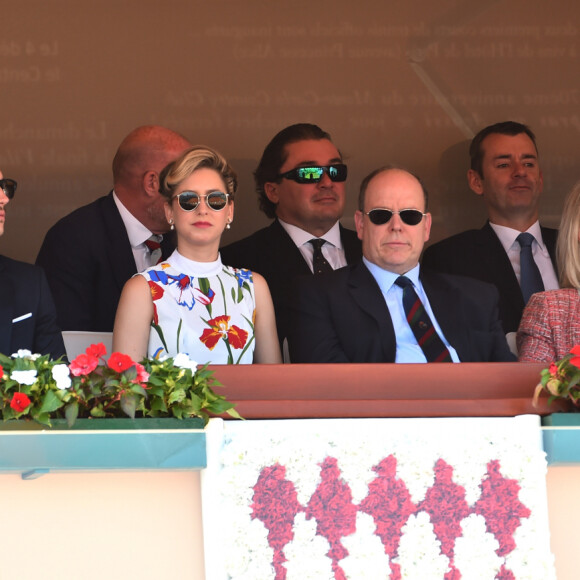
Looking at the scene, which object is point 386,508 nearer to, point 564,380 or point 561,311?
point 564,380

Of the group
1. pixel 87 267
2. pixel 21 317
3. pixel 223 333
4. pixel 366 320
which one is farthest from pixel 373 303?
pixel 87 267

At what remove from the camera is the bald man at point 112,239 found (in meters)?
4.68

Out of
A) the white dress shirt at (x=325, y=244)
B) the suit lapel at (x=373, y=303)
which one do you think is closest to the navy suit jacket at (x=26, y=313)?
the suit lapel at (x=373, y=303)

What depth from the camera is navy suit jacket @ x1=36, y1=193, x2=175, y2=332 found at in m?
4.65

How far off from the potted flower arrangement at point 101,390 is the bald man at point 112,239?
1980 mm

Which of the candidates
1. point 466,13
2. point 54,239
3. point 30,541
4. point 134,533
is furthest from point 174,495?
point 466,13

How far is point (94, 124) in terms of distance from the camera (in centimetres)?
610

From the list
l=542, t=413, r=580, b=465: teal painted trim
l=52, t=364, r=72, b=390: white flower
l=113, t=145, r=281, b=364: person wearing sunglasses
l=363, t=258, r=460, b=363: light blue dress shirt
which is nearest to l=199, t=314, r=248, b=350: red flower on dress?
l=113, t=145, r=281, b=364: person wearing sunglasses

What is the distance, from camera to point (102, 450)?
8.30 feet

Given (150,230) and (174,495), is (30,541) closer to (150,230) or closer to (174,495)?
(174,495)

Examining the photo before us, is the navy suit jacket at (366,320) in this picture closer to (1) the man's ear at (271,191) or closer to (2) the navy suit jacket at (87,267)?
(2) the navy suit jacket at (87,267)

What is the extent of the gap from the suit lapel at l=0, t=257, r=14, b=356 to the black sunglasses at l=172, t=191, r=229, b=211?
59 centimetres

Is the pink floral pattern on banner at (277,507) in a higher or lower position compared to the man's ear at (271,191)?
lower

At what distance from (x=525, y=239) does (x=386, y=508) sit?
268 centimetres
